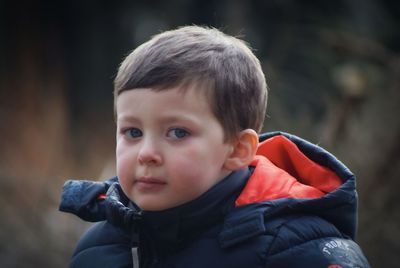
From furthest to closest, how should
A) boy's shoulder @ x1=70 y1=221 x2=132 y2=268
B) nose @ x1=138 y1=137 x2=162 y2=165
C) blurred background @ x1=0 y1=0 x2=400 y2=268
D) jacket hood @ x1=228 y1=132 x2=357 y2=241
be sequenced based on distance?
blurred background @ x1=0 y1=0 x2=400 y2=268 → boy's shoulder @ x1=70 y1=221 x2=132 y2=268 → jacket hood @ x1=228 y1=132 x2=357 y2=241 → nose @ x1=138 y1=137 x2=162 y2=165

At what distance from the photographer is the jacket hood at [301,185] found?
87.1 inches

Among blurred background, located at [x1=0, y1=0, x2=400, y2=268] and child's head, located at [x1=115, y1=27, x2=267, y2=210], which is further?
blurred background, located at [x1=0, y1=0, x2=400, y2=268]

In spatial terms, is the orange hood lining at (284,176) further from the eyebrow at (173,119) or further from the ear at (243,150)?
the eyebrow at (173,119)

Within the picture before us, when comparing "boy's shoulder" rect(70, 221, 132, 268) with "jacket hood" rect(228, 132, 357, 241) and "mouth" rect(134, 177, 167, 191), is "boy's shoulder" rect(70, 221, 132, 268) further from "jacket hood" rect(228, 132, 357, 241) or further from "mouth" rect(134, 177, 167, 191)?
"jacket hood" rect(228, 132, 357, 241)

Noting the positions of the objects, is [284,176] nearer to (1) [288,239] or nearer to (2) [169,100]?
(1) [288,239]

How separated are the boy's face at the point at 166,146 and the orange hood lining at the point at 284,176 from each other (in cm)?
17

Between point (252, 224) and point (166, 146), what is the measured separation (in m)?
0.32

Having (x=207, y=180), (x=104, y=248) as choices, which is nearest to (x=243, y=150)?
(x=207, y=180)


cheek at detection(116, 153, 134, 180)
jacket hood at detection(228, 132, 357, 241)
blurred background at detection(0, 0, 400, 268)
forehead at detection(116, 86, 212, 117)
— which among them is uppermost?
forehead at detection(116, 86, 212, 117)

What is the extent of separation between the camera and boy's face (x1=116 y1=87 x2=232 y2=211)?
2.12 metres

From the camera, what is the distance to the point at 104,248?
240cm

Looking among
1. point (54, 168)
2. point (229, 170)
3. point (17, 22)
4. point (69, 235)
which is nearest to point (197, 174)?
point (229, 170)

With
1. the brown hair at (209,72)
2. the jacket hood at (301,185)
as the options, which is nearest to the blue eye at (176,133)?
the brown hair at (209,72)

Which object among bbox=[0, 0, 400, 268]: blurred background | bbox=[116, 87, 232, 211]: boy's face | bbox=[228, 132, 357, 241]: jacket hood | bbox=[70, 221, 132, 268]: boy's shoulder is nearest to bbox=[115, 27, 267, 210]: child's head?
bbox=[116, 87, 232, 211]: boy's face
